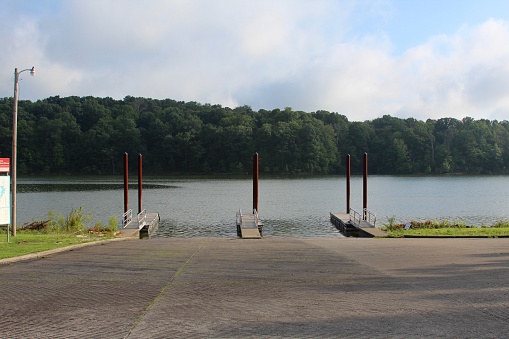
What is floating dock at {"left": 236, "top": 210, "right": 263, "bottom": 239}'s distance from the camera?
2289 centimetres

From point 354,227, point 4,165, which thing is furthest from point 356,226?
point 4,165

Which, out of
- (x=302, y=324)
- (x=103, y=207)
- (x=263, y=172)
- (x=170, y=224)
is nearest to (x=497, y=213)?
(x=170, y=224)

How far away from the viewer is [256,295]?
830 cm

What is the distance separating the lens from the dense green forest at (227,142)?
4481 inches

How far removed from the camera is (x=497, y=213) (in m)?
37.8

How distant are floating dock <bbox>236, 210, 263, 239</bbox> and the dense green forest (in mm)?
86915

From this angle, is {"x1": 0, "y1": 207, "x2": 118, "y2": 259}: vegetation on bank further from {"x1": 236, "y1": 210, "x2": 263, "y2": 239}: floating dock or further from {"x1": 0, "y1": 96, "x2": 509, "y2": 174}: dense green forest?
{"x1": 0, "y1": 96, "x2": 509, "y2": 174}: dense green forest

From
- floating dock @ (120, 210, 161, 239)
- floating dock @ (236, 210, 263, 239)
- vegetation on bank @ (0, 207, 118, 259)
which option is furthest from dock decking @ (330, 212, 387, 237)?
vegetation on bank @ (0, 207, 118, 259)

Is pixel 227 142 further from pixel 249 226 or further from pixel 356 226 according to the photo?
pixel 356 226

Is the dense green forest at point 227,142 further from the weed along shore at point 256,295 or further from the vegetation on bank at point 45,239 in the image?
the weed along shore at point 256,295

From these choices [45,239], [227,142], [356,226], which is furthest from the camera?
[227,142]

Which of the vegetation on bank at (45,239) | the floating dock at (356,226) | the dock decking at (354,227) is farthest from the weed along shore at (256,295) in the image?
the floating dock at (356,226)

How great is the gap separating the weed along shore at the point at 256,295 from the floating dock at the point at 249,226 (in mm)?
9428

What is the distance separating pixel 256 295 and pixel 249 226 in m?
18.1
